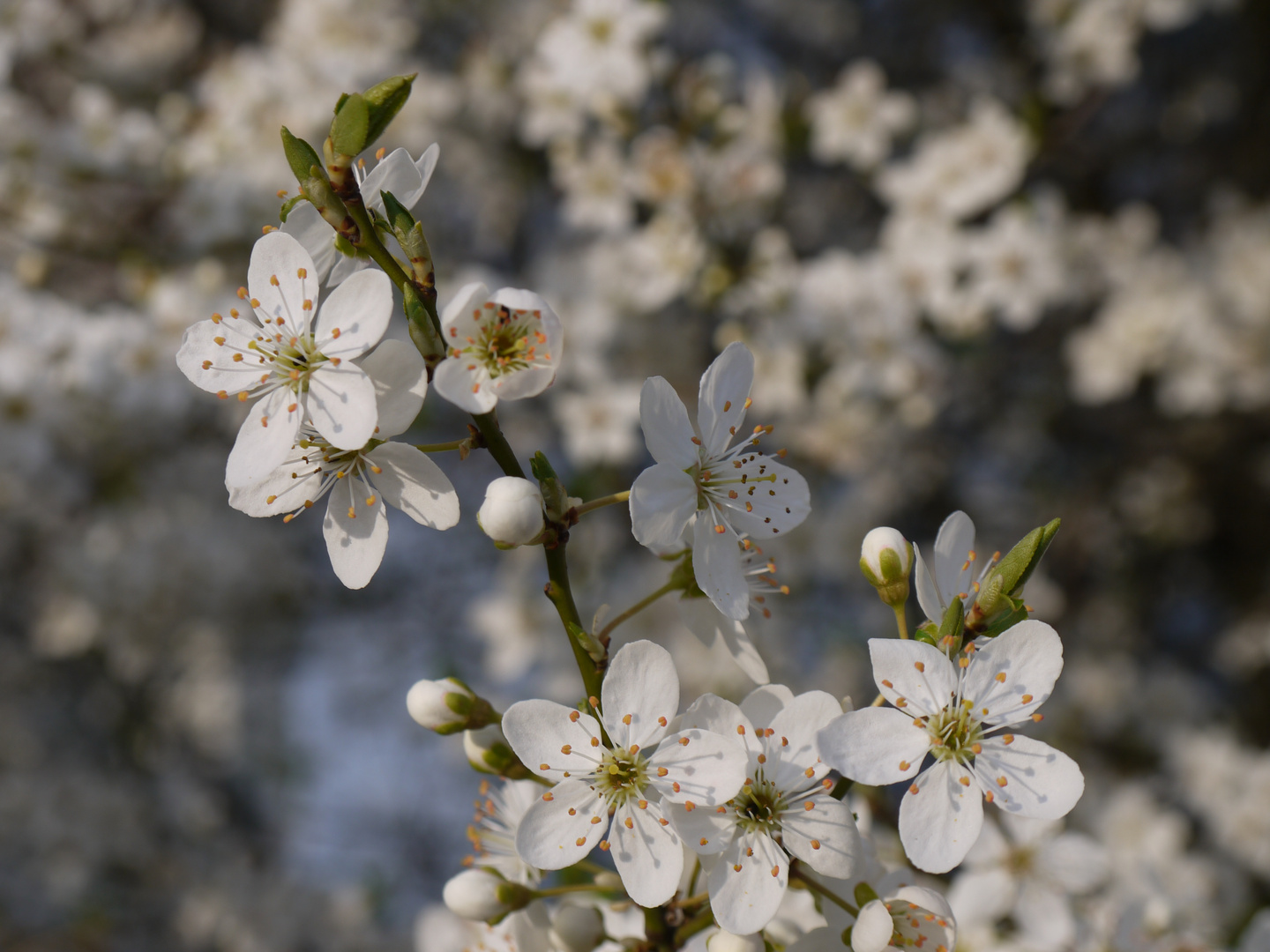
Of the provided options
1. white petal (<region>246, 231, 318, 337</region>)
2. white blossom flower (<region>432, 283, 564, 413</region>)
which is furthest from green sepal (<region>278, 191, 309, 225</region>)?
white blossom flower (<region>432, 283, 564, 413</region>)

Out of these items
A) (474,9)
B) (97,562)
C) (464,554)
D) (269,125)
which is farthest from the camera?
(464,554)

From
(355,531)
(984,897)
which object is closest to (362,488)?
(355,531)

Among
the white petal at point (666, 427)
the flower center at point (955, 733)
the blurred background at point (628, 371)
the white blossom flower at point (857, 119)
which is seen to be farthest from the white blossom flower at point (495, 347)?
the white blossom flower at point (857, 119)

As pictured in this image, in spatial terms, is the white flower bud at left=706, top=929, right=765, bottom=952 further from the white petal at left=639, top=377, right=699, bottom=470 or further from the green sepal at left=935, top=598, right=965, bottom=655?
the white petal at left=639, top=377, right=699, bottom=470

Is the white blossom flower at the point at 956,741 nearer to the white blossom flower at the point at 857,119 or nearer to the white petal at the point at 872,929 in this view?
the white petal at the point at 872,929

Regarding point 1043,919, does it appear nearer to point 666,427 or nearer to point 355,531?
point 666,427

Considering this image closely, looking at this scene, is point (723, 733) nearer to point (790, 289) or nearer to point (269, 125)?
point (790, 289)

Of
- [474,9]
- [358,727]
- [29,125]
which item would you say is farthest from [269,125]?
[358,727]
